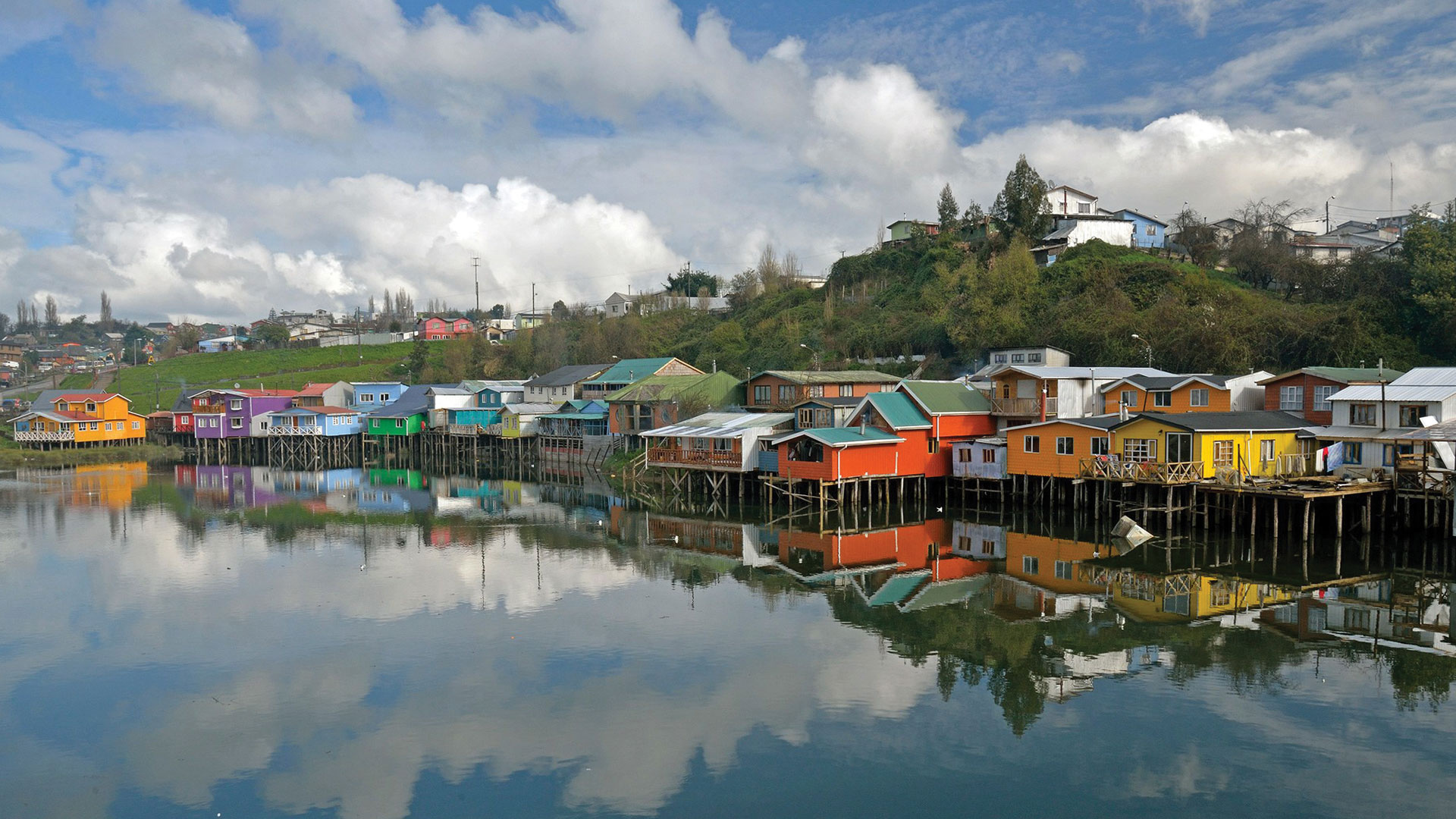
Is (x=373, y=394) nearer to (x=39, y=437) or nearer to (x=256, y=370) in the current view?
(x=39, y=437)

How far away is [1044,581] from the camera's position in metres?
24.2

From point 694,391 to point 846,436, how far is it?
1708 centimetres

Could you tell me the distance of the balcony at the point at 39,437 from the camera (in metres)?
66.1

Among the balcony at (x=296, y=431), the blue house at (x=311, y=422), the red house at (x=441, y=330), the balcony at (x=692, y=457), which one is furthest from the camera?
the red house at (x=441, y=330)

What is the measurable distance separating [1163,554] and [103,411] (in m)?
70.4

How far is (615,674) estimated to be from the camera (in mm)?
17094

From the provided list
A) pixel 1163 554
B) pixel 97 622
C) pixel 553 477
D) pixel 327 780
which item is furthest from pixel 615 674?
pixel 553 477

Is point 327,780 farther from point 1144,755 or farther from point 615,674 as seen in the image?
point 1144,755

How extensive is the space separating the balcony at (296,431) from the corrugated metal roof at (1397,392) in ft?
196

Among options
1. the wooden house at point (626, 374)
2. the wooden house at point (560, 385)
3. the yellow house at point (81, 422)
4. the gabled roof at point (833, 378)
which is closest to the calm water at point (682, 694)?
the gabled roof at point (833, 378)

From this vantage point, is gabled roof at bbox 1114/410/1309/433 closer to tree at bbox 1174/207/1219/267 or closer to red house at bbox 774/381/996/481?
red house at bbox 774/381/996/481

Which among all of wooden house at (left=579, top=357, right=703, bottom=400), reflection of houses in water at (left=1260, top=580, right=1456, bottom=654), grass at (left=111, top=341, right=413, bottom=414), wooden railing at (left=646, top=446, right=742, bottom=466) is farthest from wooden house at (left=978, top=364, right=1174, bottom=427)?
grass at (left=111, top=341, right=413, bottom=414)

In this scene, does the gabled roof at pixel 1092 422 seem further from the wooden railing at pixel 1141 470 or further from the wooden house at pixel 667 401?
the wooden house at pixel 667 401

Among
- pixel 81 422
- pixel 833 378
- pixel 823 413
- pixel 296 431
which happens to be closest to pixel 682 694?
pixel 823 413
